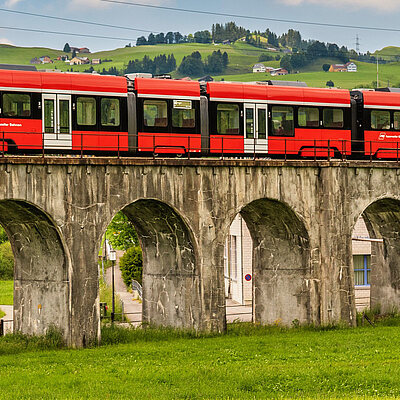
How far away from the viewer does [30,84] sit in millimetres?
31625

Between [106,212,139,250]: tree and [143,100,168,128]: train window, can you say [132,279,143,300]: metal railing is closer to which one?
[106,212,139,250]: tree

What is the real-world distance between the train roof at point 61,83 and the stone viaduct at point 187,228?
150 inches

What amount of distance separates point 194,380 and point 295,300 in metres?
11.6

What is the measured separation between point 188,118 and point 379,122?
10.7 meters

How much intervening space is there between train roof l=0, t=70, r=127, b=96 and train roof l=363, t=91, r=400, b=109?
506 inches

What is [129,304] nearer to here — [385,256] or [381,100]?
[385,256]

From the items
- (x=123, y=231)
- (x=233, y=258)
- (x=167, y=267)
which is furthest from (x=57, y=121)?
(x=123, y=231)

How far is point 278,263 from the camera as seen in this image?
3619cm

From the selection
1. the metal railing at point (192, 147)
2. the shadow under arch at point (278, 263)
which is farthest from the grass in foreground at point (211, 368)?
the metal railing at point (192, 147)

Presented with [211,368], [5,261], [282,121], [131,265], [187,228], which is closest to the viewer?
[211,368]

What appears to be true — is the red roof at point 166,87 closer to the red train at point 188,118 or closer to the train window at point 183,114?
the red train at point 188,118

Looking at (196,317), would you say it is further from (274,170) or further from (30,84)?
(30,84)

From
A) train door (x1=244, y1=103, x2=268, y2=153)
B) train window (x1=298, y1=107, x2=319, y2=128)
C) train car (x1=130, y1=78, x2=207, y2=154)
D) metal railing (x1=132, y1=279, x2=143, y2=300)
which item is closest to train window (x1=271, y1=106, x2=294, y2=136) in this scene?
train door (x1=244, y1=103, x2=268, y2=153)

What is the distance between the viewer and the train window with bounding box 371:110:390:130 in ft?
131
